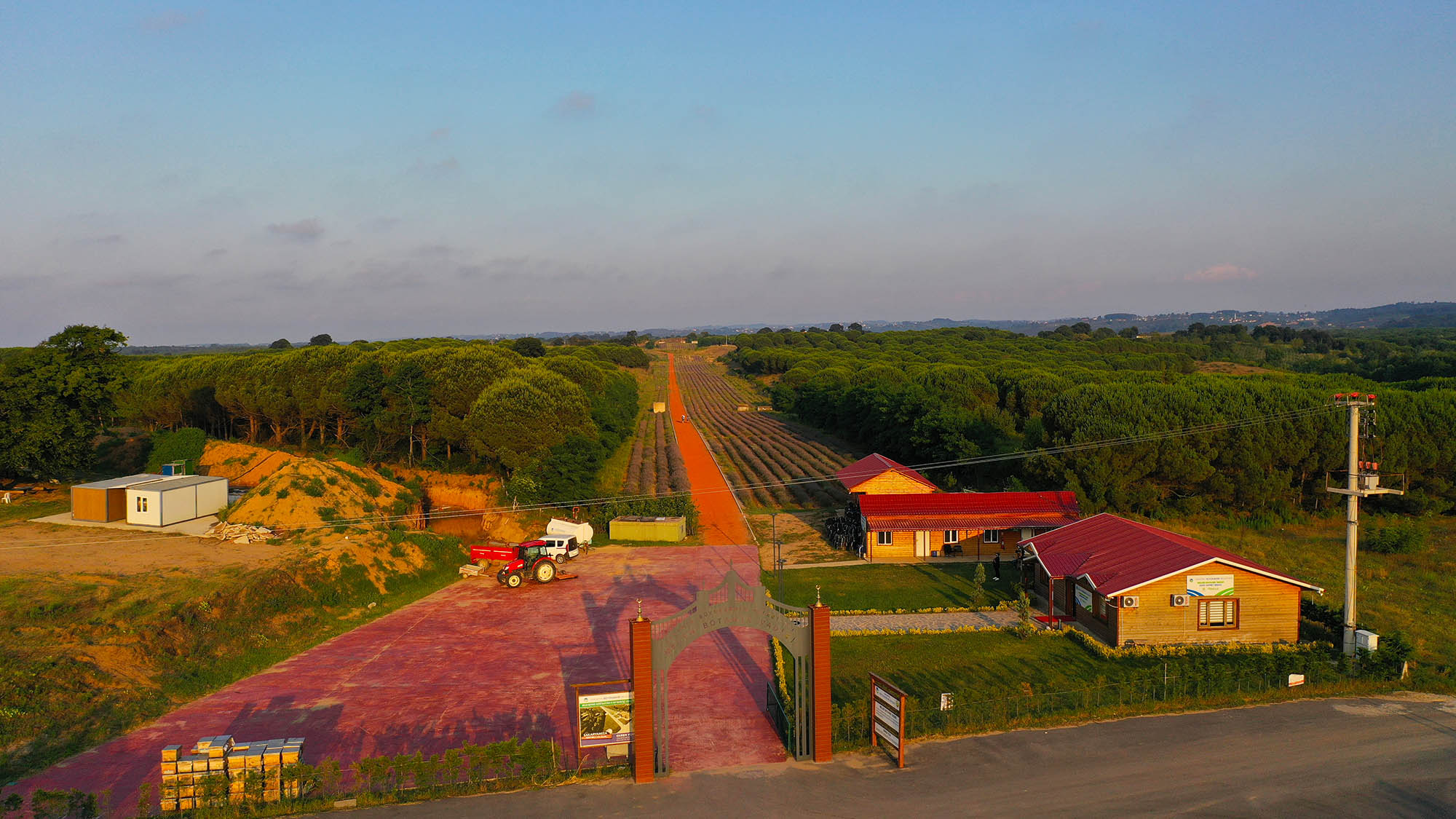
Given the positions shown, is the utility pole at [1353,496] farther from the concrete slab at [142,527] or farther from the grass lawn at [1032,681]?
the concrete slab at [142,527]

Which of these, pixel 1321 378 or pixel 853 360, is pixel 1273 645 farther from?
pixel 853 360

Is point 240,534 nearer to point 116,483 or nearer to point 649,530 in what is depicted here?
point 116,483

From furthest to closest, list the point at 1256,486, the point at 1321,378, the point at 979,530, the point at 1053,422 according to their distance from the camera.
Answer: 1. the point at 1321,378
2. the point at 1053,422
3. the point at 1256,486
4. the point at 979,530

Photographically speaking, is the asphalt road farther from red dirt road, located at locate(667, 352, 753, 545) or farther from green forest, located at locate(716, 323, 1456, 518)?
green forest, located at locate(716, 323, 1456, 518)

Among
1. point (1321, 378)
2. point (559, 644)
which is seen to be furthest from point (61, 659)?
point (1321, 378)

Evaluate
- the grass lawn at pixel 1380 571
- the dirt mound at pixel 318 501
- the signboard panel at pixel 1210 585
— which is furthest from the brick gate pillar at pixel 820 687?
the dirt mound at pixel 318 501
